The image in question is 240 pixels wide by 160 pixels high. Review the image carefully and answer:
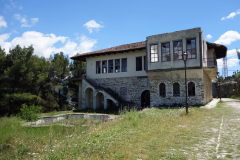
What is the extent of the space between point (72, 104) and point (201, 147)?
28.3m

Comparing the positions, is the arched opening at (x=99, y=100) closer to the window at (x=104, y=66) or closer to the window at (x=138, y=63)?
the window at (x=104, y=66)

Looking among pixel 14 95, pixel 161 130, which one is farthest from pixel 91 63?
pixel 161 130

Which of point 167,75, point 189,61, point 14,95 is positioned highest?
point 189,61

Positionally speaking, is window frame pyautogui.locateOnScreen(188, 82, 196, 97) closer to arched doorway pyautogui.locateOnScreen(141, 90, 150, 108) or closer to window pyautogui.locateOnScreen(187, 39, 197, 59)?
window pyautogui.locateOnScreen(187, 39, 197, 59)

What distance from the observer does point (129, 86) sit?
69.4 feet

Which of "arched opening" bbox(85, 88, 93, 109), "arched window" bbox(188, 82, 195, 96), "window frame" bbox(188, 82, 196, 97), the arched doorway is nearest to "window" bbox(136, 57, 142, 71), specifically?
the arched doorway

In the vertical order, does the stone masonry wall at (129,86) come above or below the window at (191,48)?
below

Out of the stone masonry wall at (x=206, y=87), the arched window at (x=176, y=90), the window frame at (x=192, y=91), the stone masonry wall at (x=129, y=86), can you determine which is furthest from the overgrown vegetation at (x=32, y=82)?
the stone masonry wall at (x=206, y=87)

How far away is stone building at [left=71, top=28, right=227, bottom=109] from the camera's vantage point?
53.8ft

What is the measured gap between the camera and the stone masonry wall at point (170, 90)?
1634cm

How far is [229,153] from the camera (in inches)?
175

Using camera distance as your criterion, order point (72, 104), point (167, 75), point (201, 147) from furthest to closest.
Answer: point (72, 104)
point (167, 75)
point (201, 147)

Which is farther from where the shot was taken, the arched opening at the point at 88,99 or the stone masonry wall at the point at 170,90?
the arched opening at the point at 88,99

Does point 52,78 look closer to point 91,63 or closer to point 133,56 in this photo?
point 91,63
